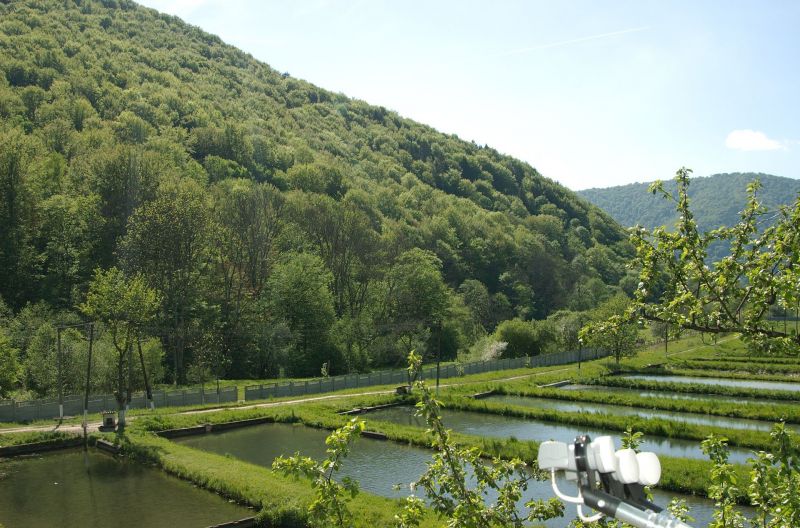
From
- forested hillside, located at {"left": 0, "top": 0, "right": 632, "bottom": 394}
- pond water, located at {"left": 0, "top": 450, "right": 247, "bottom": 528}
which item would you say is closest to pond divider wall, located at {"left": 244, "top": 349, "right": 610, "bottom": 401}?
forested hillside, located at {"left": 0, "top": 0, "right": 632, "bottom": 394}

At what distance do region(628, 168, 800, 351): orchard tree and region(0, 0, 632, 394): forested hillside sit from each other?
34782mm

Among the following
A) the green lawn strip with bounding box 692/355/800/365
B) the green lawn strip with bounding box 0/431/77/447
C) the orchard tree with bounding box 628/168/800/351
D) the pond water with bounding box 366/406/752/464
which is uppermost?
the orchard tree with bounding box 628/168/800/351

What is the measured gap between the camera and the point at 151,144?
A: 286ft

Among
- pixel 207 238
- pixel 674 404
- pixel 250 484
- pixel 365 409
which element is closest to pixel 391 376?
pixel 365 409

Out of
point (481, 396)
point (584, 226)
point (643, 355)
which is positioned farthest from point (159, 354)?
point (584, 226)

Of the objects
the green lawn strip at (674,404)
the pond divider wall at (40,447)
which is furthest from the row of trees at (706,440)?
the green lawn strip at (674,404)

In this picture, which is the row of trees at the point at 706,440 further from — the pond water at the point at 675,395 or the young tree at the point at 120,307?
the pond water at the point at 675,395

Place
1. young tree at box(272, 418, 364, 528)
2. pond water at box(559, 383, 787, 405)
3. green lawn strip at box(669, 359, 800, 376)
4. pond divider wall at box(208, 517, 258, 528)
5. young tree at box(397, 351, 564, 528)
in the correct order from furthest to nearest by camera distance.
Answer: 1. green lawn strip at box(669, 359, 800, 376)
2. pond water at box(559, 383, 787, 405)
3. pond divider wall at box(208, 517, 258, 528)
4. young tree at box(272, 418, 364, 528)
5. young tree at box(397, 351, 564, 528)

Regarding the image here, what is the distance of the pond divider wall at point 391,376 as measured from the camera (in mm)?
48844

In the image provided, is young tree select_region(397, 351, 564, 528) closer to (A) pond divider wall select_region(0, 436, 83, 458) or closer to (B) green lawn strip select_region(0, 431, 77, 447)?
(A) pond divider wall select_region(0, 436, 83, 458)

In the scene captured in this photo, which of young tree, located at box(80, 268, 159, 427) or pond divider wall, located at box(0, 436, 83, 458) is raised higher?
young tree, located at box(80, 268, 159, 427)

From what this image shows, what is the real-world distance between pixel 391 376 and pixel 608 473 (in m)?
54.9

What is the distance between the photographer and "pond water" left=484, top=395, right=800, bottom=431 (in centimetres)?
3725

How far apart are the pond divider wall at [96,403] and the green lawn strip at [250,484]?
898cm
